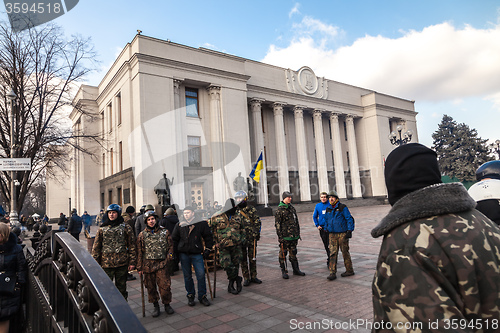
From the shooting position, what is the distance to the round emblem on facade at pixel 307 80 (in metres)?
38.0

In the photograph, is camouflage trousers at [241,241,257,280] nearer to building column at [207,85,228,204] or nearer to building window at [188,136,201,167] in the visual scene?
building column at [207,85,228,204]

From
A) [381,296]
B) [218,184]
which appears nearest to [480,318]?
[381,296]

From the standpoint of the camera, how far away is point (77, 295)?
2080mm

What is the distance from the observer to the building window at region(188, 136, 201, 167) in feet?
93.1

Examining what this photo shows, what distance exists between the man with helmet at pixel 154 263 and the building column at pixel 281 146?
95.4 feet

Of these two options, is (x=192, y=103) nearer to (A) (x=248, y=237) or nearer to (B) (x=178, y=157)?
(B) (x=178, y=157)

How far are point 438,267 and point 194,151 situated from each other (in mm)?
28204

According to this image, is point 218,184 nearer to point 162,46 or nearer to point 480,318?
point 162,46

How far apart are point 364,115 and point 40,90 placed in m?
39.4

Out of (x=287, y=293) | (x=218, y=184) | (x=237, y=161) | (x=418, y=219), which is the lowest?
(x=287, y=293)

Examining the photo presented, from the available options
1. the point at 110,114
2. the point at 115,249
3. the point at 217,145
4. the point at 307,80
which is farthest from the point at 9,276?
the point at 307,80

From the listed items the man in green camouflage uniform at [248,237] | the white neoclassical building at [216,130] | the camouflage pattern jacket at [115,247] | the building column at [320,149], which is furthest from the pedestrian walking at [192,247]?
the building column at [320,149]

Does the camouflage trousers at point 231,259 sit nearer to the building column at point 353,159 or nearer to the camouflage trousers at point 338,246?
the camouflage trousers at point 338,246

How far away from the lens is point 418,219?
1377 millimetres
